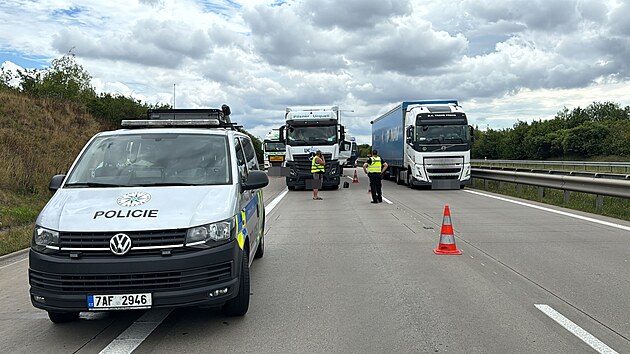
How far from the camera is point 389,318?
560 cm

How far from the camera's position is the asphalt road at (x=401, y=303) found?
492cm

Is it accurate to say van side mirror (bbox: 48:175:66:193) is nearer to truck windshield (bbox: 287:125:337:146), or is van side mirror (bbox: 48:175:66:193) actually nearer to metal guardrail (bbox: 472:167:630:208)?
metal guardrail (bbox: 472:167:630:208)

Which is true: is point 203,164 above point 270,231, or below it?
above

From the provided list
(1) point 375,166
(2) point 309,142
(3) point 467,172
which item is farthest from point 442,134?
(1) point 375,166

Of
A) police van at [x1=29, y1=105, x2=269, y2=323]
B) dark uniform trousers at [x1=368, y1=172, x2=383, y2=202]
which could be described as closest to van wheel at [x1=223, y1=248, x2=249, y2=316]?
police van at [x1=29, y1=105, x2=269, y2=323]

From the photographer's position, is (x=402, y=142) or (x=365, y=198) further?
(x=402, y=142)

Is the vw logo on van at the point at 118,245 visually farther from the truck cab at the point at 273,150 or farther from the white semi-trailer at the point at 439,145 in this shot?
the truck cab at the point at 273,150

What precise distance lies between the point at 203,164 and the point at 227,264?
5.00ft

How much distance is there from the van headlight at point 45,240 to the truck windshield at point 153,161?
36.8 inches

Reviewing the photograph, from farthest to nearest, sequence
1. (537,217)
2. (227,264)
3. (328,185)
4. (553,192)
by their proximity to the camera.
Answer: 1. (328,185)
2. (553,192)
3. (537,217)
4. (227,264)

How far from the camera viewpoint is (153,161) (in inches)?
244

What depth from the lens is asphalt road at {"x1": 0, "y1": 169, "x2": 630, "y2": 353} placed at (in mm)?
4918

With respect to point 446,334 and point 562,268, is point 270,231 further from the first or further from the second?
point 446,334

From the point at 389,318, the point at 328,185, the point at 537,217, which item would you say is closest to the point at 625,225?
the point at 537,217
